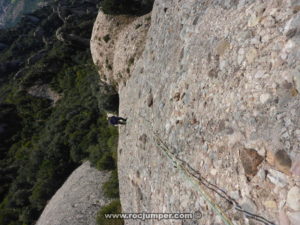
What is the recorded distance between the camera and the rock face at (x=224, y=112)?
428 centimetres

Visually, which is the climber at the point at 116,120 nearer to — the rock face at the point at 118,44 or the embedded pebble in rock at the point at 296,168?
the rock face at the point at 118,44

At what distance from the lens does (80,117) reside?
3148 cm

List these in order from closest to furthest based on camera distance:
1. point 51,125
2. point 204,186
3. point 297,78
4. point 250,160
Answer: point 297,78 → point 250,160 → point 204,186 → point 51,125

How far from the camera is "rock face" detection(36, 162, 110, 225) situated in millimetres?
15955

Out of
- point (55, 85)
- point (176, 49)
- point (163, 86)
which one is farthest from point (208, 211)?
point (55, 85)

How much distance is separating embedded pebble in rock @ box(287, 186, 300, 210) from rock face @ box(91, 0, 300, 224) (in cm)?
8

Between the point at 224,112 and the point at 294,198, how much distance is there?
2456mm

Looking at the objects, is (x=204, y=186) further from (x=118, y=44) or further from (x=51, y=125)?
(x=51, y=125)

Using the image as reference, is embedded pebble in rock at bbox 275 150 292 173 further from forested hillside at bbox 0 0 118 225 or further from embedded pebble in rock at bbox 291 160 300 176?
forested hillside at bbox 0 0 118 225

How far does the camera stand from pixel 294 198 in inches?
147

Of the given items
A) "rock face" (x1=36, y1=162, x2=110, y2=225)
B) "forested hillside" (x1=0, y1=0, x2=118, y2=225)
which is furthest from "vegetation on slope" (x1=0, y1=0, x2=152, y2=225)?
"rock face" (x1=36, y1=162, x2=110, y2=225)

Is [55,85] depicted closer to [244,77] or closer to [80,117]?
[80,117]

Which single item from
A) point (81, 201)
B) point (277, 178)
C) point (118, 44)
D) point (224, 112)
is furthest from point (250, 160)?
point (118, 44)

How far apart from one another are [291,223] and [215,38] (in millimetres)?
4963
